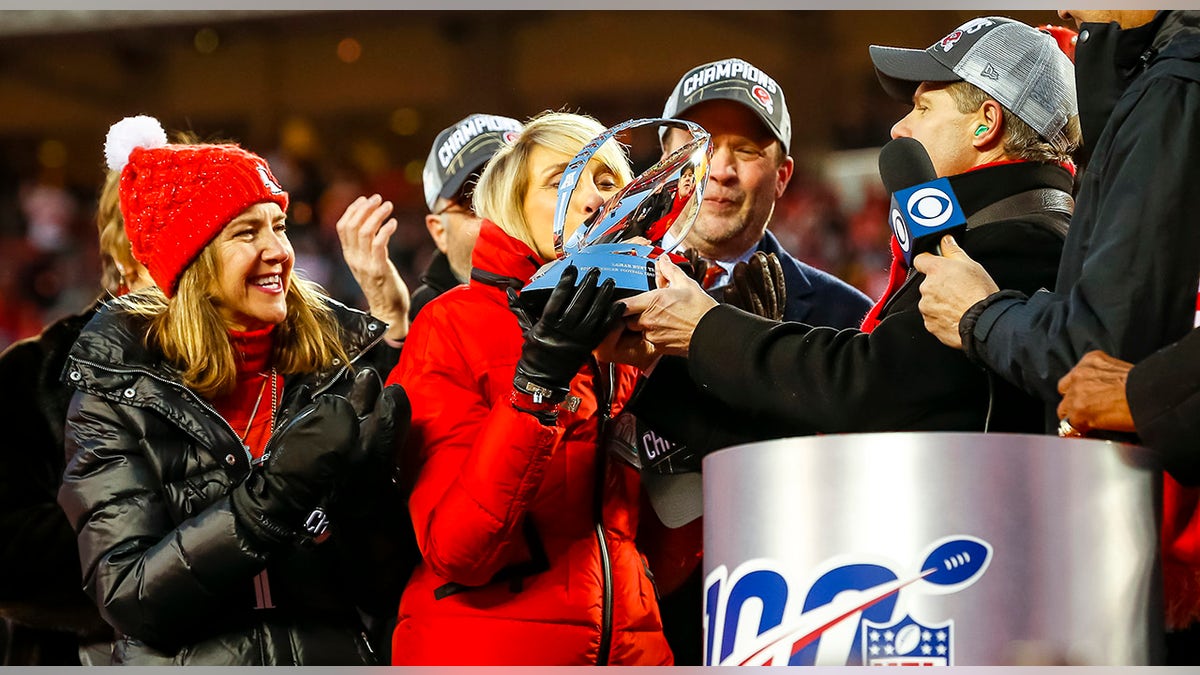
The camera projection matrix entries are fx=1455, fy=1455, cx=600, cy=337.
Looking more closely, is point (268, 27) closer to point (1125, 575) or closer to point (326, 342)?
point (326, 342)

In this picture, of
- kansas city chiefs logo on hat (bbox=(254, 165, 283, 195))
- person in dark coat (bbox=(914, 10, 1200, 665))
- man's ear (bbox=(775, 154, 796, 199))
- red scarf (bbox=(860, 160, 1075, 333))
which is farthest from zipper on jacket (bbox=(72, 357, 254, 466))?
Answer: man's ear (bbox=(775, 154, 796, 199))

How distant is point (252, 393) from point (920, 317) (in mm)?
1253

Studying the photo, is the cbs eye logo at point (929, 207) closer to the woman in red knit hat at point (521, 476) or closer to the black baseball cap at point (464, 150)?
the woman in red knit hat at point (521, 476)

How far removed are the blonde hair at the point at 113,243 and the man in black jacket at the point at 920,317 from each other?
1417mm

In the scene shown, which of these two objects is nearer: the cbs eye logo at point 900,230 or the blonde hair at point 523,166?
the cbs eye logo at point 900,230

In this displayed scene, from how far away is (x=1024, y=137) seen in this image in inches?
93.9

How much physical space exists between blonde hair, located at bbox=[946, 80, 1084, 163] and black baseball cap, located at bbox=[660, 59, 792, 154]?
1073 mm

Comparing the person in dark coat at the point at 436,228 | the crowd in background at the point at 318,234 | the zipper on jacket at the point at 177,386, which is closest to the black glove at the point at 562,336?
the zipper on jacket at the point at 177,386

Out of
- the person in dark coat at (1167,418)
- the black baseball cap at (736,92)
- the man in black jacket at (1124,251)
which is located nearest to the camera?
the person in dark coat at (1167,418)

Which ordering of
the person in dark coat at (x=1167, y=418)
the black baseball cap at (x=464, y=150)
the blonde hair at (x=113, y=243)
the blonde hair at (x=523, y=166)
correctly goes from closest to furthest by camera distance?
the person in dark coat at (x=1167, y=418) → the blonde hair at (x=523, y=166) → the blonde hair at (x=113, y=243) → the black baseball cap at (x=464, y=150)

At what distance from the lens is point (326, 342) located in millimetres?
2799

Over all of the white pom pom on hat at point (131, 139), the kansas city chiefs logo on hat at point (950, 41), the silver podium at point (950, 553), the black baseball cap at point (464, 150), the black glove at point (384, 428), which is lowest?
the silver podium at point (950, 553)

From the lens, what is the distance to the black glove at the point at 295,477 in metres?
2.39

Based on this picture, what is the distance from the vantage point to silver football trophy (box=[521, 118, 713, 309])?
7.79 ft
